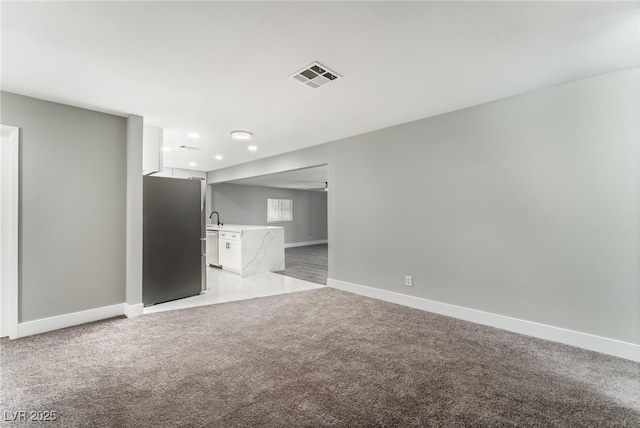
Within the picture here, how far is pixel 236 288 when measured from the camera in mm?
4832

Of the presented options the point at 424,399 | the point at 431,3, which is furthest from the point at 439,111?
the point at 424,399

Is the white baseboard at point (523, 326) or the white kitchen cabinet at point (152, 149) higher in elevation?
the white kitchen cabinet at point (152, 149)

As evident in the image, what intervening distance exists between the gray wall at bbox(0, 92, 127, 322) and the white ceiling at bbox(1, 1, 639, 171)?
0.29m

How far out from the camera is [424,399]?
1.85m

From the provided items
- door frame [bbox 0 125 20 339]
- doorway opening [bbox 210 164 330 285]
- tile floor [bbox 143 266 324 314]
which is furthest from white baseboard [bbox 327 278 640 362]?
door frame [bbox 0 125 20 339]

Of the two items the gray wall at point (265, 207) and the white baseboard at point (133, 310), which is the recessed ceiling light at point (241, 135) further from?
the gray wall at point (265, 207)

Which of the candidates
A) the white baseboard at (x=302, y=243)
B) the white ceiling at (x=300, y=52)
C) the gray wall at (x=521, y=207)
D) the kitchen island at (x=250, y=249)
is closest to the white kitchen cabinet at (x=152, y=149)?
the white ceiling at (x=300, y=52)

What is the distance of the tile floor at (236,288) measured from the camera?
402 cm

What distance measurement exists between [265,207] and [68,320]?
7.44 meters

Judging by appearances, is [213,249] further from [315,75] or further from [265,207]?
[315,75]

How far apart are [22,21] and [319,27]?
198cm

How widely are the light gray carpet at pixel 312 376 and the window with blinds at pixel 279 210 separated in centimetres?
746

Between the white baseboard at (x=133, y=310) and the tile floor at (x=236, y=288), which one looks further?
the tile floor at (x=236, y=288)

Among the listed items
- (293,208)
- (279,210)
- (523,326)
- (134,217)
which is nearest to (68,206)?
(134,217)
